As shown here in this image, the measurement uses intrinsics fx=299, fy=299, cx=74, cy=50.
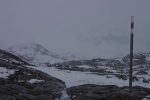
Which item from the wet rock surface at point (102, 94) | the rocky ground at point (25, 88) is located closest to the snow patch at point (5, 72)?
the rocky ground at point (25, 88)

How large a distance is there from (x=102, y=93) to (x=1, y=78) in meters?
11.9

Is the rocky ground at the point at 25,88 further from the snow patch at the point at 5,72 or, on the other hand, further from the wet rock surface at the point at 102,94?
the wet rock surface at the point at 102,94

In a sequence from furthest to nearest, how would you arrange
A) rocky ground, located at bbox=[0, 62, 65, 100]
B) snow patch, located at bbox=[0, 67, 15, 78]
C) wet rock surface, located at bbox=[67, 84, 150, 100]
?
1. snow patch, located at bbox=[0, 67, 15, 78]
2. wet rock surface, located at bbox=[67, 84, 150, 100]
3. rocky ground, located at bbox=[0, 62, 65, 100]

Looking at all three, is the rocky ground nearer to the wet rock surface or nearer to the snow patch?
the snow patch

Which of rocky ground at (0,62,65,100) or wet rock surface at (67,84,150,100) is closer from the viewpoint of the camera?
rocky ground at (0,62,65,100)

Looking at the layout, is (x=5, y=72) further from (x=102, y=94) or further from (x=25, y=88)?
(x=102, y=94)

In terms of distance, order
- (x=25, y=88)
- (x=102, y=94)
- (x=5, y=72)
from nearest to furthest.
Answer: (x=102, y=94) < (x=25, y=88) < (x=5, y=72)

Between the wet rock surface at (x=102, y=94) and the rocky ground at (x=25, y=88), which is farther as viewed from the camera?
the wet rock surface at (x=102, y=94)

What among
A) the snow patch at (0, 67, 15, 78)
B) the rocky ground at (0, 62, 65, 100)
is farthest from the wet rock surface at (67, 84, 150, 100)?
the snow patch at (0, 67, 15, 78)

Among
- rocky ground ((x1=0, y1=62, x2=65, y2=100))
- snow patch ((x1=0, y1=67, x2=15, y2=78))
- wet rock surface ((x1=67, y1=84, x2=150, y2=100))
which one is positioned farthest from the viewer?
snow patch ((x1=0, y1=67, x2=15, y2=78))

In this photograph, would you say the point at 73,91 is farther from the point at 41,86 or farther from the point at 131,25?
the point at 131,25

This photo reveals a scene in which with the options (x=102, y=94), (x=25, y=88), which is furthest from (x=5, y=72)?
(x=102, y=94)

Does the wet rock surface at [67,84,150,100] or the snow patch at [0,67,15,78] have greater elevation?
the snow patch at [0,67,15,78]

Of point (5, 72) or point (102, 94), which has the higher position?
point (5, 72)
